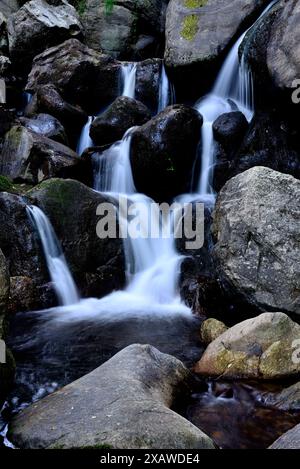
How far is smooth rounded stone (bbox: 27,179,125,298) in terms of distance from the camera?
28.7 feet

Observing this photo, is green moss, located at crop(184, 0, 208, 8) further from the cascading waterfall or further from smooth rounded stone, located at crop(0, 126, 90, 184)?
smooth rounded stone, located at crop(0, 126, 90, 184)

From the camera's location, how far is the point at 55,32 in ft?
52.1

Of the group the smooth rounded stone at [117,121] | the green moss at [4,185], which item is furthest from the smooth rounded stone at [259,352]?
the smooth rounded stone at [117,121]

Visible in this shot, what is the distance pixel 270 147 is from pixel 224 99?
2.63 m

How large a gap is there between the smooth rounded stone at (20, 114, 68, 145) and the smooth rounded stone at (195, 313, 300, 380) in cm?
788

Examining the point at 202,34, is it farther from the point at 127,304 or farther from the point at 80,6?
the point at 127,304

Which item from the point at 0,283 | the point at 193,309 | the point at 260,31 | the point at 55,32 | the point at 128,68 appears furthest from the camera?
the point at 55,32

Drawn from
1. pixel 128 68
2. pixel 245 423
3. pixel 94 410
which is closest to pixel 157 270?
pixel 245 423

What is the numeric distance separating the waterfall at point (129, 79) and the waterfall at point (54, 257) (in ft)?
22.0

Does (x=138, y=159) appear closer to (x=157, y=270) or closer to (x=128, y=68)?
(x=157, y=270)

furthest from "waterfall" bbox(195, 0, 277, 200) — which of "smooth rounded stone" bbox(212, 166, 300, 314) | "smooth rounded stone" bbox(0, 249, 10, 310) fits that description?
"smooth rounded stone" bbox(0, 249, 10, 310)

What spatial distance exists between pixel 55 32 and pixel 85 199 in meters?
9.21

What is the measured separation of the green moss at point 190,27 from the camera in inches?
497

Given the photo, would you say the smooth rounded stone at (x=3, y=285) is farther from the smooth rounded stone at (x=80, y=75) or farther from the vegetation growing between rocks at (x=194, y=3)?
the vegetation growing between rocks at (x=194, y=3)
